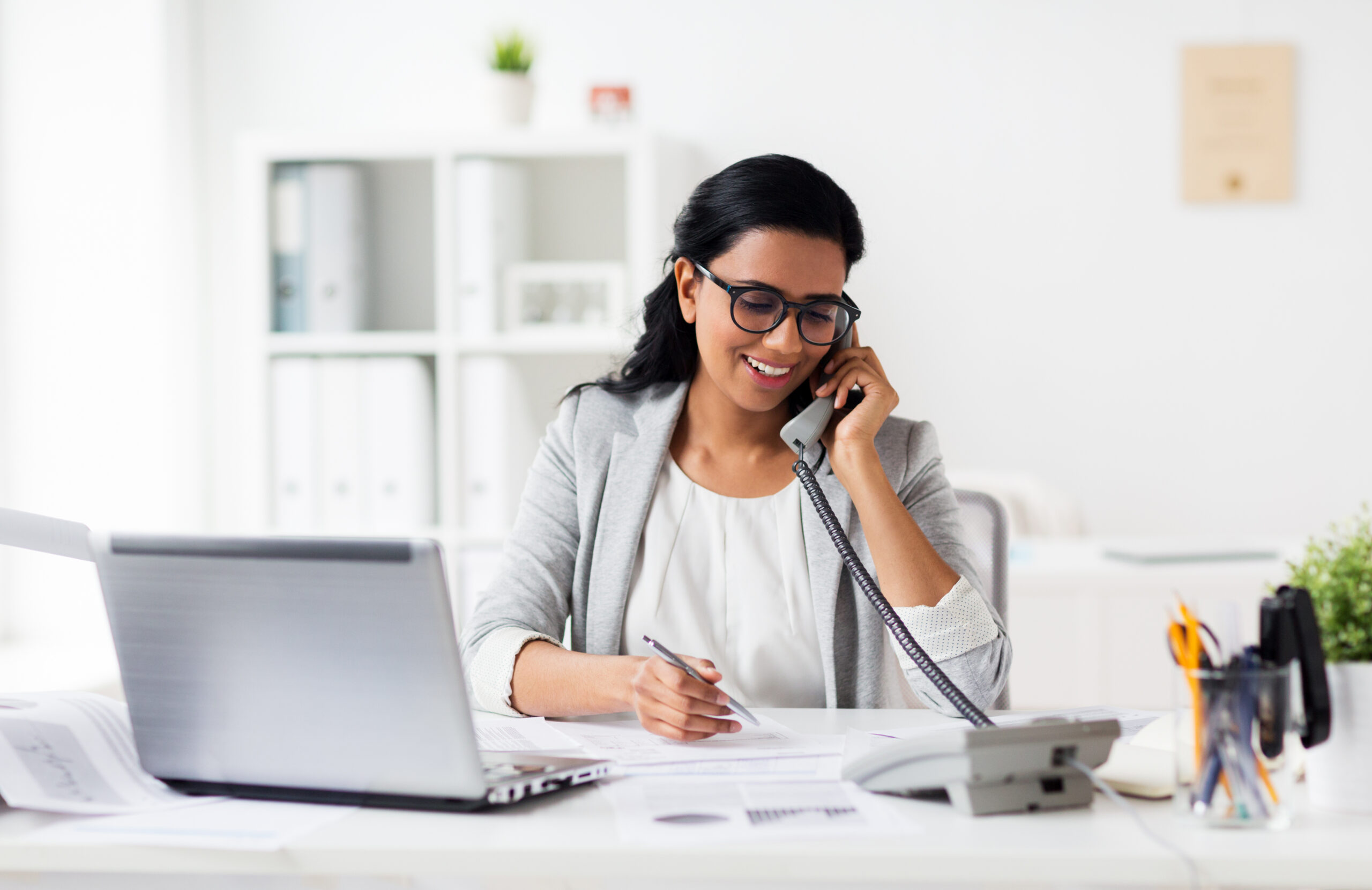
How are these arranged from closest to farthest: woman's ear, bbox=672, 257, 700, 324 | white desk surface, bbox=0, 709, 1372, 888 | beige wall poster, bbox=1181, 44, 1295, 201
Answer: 1. white desk surface, bbox=0, 709, 1372, 888
2. woman's ear, bbox=672, 257, 700, 324
3. beige wall poster, bbox=1181, 44, 1295, 201

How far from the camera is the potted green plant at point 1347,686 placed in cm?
86

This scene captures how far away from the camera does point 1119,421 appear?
3.03 m

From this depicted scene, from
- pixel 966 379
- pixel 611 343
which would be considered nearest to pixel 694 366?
pixel 611 343

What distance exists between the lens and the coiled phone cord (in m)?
1.12

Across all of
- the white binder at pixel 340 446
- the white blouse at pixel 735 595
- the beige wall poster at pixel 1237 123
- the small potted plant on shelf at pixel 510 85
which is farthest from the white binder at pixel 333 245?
the beige wall poster at pixel 1237 123

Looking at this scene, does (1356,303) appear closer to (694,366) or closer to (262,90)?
(694,366)

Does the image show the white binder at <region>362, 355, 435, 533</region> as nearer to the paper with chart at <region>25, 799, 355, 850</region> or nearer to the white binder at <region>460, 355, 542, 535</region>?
the white binder at <region>460, 355, 542, 535</region>

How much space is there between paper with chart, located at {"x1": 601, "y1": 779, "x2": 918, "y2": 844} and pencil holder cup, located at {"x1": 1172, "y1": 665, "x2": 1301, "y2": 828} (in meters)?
0.21

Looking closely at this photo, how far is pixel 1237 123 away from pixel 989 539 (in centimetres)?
190

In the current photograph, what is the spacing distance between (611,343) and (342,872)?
2.07 metres

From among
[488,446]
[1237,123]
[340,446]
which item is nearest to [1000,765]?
[488,446]

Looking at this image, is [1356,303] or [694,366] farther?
[1356,303]

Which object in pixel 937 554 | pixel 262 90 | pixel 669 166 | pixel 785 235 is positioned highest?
pixel 262 90

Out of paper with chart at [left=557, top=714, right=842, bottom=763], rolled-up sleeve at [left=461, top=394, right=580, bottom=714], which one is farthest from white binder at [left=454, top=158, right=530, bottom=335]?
paper with chart at [left=557, top=714, right=842, bottom=763]
